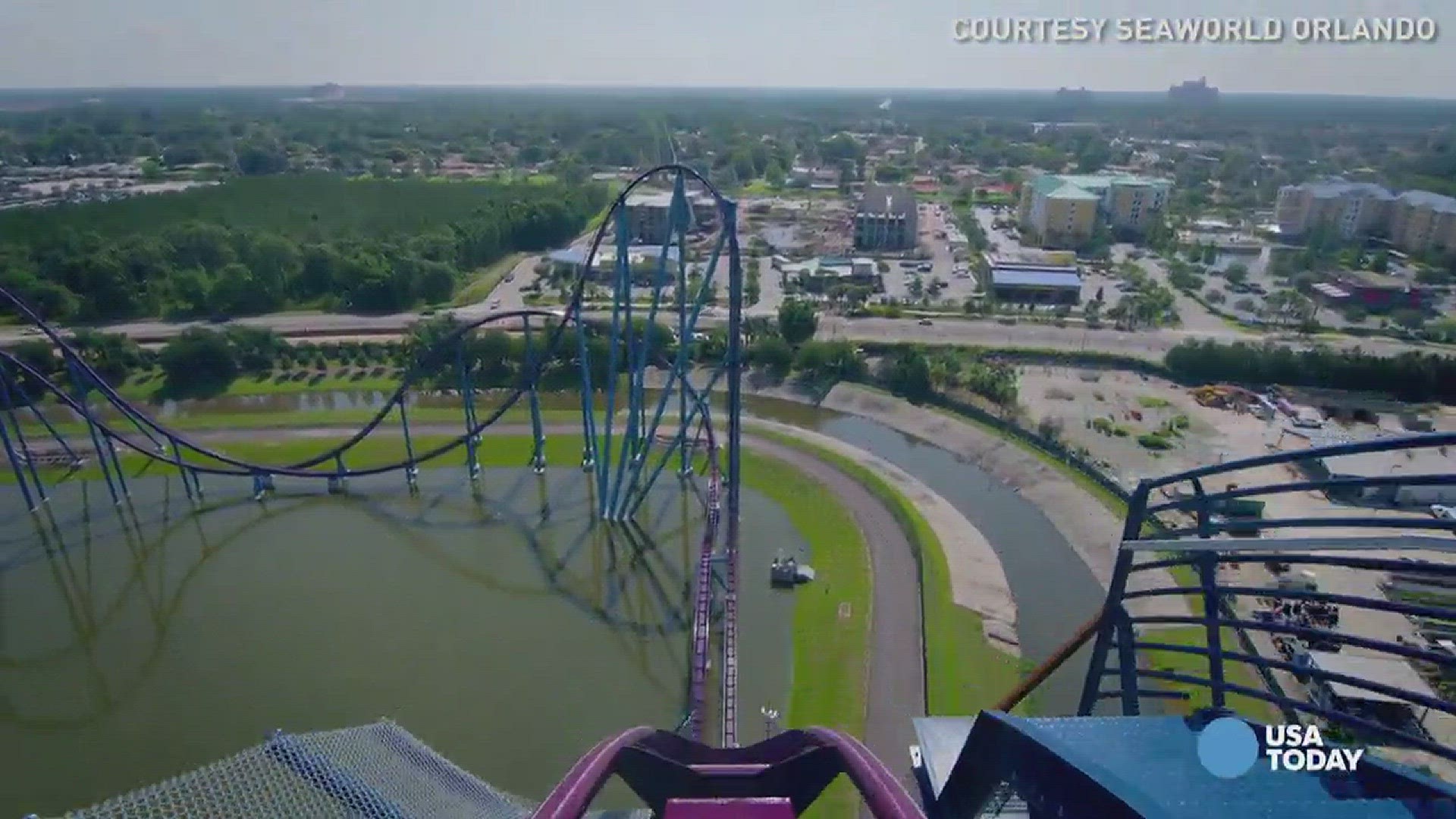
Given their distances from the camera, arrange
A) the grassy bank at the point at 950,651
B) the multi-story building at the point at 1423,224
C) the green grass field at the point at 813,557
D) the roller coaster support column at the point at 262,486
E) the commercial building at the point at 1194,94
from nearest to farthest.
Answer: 1. the green grass field at the point at 813,557
2. the grassy bank at the point at 950,651
3. the roller coaster support column at the point at 262,486
4. the multi-story building at the point at 1423,224
5. the commercial building at the point at 1194,94

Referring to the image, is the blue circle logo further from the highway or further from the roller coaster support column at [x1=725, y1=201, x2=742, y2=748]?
the highway

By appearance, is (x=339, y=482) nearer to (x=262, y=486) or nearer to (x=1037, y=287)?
(x=262, y=486)

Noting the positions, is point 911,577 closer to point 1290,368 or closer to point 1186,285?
point 1290,368

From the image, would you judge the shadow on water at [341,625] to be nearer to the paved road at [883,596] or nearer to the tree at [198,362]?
the paved road at [883,596]

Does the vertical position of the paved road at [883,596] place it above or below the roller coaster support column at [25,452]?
below

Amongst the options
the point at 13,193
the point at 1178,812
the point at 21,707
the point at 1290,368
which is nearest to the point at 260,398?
the point at 21,707

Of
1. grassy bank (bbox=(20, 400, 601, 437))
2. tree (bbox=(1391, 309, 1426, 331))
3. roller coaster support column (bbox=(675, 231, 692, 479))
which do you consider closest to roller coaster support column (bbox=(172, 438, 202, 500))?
grassy bank (bbox=(20, 400, 601, 437))

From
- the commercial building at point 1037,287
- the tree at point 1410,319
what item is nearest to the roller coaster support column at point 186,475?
the commercial building at point 1037,287
